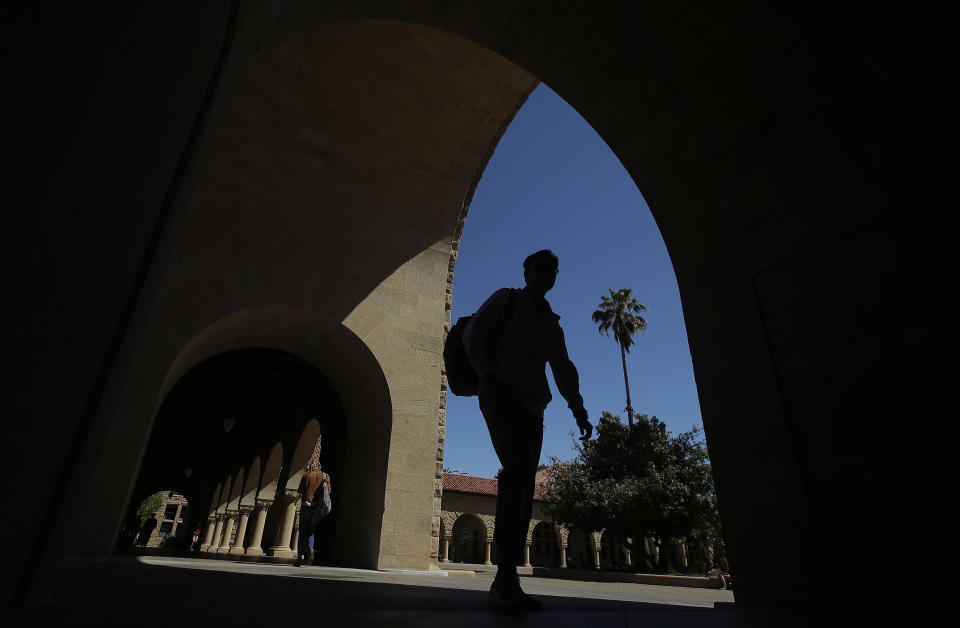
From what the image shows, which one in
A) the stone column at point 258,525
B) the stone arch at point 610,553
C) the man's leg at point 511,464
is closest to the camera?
the man's leg at point 511,464

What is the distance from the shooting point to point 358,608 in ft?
6.68

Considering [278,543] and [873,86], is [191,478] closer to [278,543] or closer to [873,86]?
[278,543]

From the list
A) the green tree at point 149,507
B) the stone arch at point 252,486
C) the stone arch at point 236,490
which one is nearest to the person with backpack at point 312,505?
the stone arch at point 252,486

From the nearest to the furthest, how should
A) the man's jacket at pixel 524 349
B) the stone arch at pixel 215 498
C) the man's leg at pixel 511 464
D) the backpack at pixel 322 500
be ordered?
the man's leg at pixel 511 464, the man's jacket at pixel 524 349, the backpack at pixel 322 500, the stone arch at pixel 215 498

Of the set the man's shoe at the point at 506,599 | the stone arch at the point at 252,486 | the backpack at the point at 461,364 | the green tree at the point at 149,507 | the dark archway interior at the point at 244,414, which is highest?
the green tree at the point at 149,507

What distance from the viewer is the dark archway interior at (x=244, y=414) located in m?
10.4

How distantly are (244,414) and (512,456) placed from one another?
16.3m

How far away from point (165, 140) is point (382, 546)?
6419mm

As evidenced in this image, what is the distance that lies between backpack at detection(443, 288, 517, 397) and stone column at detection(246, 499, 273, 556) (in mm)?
14902

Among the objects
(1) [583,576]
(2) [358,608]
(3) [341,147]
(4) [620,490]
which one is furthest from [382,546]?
(4) [620,490]

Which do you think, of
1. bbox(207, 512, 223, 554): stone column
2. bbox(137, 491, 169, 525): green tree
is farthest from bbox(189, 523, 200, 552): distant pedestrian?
bbox(137, 491, 169, 525): green tree

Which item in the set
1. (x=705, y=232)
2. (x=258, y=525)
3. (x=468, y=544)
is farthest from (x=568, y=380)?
(x=468, y=544)

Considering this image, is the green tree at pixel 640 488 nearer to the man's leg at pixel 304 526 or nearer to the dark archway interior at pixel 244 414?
the dark archway interior at pixel 244 414

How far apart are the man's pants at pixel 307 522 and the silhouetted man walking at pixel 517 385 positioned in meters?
6.30
